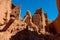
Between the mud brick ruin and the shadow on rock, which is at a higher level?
the mud brick ruin

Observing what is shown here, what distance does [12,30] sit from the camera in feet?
37.4

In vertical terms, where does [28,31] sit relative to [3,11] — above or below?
below

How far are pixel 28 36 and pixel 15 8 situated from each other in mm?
14275

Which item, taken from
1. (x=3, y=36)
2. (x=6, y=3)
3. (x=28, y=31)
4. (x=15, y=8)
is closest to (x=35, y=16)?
(x=15, y=8)

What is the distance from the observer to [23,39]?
10.8 metres

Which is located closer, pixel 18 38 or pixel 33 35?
pixel 18 38

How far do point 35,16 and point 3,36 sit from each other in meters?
16.2

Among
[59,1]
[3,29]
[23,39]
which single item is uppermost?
[59,1]

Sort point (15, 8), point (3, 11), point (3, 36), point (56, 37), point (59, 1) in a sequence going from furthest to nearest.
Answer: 1. point (15, 8)
2. point (3, 11)
3. point (59, 1)
4. point (56, 37)
5. point (3, 36)

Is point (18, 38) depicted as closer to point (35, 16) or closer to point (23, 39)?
point (23, 39)

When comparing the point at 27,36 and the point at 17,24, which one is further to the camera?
the point at 17,24

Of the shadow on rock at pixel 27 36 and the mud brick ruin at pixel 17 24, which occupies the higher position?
the mud brick ruin at pixel 17 24

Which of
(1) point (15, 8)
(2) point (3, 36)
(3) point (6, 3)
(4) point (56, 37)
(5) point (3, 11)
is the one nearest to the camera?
(2) point (3, 36)

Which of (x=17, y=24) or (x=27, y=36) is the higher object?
Result: (x=17, y=24)
